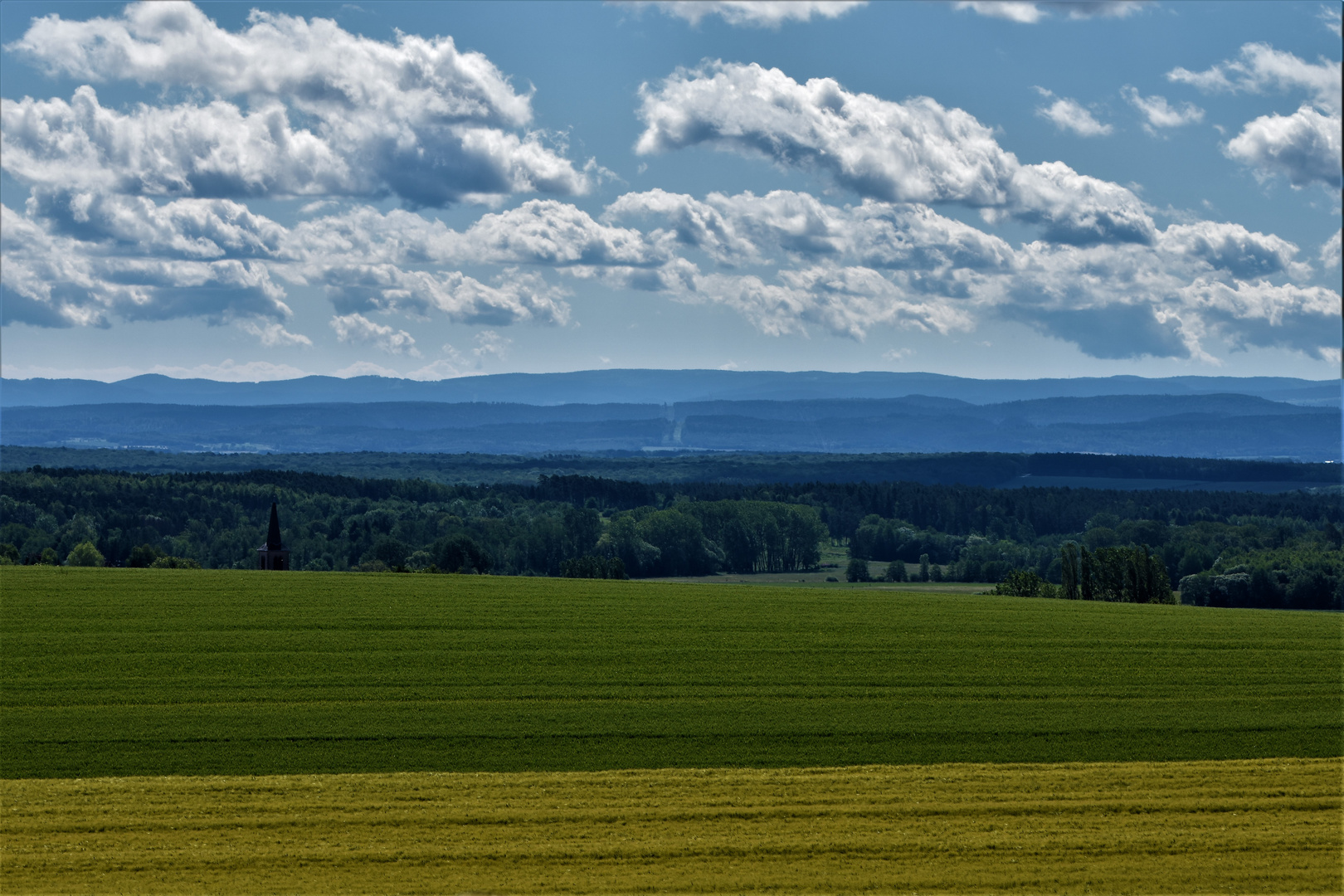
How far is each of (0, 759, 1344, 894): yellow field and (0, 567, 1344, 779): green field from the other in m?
2.10

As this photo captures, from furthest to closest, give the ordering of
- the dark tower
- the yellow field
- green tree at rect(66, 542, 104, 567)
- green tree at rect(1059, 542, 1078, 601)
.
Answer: green tree at rect(66, 542, 104, 567), green tree at rect(1059, 542, 1078, 601), the dark tower, the yellow field

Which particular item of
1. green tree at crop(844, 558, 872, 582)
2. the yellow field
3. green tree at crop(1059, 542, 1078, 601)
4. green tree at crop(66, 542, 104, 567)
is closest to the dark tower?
green tree at crop(66, 542, 104, 567)

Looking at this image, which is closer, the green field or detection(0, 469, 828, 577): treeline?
the green field

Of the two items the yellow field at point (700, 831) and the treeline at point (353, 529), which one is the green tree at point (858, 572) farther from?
the yellow field at point (700, 831)

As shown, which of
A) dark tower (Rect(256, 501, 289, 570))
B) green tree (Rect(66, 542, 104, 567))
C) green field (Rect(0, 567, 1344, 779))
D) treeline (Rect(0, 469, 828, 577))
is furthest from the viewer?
treeline (Rect(0, 469, 828, 577))

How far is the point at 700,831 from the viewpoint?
2492 cm

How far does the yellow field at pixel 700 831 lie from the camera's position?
22.0 meters

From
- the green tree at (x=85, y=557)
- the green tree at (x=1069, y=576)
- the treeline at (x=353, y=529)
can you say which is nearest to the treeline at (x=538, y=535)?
the treeline at (x=353, y=529)

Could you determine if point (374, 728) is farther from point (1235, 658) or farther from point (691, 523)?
point (691, 523)

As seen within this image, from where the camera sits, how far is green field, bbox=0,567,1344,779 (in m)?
32.3

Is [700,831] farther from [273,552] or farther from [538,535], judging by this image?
[538,535]

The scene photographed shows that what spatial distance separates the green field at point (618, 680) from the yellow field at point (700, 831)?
2.10 meters

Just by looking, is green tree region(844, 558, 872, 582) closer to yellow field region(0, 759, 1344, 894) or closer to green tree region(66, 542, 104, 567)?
green tree region(66, 542, 104, 567)

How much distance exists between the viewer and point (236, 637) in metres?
46.2
